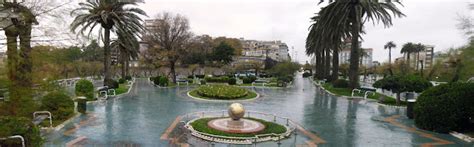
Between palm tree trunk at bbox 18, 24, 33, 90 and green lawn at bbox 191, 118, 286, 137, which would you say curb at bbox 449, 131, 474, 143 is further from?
palm tree trunk at bbox 18, 24, 33, 90

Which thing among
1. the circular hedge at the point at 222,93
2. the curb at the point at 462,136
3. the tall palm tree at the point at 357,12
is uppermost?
the tall palm tree at the point at 357,12

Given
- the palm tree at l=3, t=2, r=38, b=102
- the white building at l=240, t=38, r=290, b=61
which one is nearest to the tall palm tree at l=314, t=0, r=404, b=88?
the palm tree at l=3, t=2, r=38, b=102

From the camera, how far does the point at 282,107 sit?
57.2 feet

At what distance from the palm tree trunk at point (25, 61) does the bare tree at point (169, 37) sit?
28946 mm

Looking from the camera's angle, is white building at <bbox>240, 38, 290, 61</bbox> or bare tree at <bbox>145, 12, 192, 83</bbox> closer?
bare tree at <bbox>145, 12, 192, 83</bbox>

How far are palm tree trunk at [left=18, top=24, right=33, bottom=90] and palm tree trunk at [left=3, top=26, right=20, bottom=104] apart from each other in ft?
0.19

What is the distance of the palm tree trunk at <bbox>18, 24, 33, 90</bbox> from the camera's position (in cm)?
342

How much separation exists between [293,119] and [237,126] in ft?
12.5

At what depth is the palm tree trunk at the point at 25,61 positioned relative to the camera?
3423mm

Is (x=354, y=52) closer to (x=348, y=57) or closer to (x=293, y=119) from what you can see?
(x=293, y=119)

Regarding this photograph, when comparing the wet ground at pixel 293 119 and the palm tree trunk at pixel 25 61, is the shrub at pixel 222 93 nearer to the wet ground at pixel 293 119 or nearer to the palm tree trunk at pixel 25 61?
the wet ground at pixel 293 119

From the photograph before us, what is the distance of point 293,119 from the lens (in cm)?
1371

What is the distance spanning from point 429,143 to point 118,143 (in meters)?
9.97

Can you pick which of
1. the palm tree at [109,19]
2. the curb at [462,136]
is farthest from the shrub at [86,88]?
the curb at [462,136]
